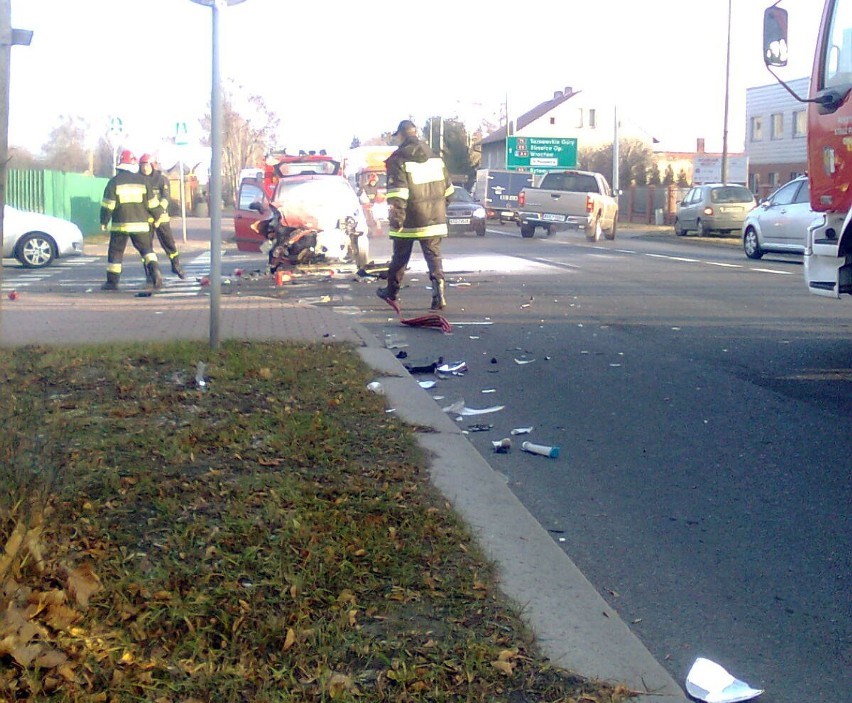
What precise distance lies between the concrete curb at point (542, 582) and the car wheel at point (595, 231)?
25933mm

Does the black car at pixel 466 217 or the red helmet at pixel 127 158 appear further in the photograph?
the black car at pixel 466 217

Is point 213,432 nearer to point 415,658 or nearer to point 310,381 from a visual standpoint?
point 310,381

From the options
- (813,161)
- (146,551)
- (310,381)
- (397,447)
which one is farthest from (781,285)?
(146,551)

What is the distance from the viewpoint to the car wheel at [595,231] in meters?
31.3

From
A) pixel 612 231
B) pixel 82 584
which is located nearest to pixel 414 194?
pixel 82 584

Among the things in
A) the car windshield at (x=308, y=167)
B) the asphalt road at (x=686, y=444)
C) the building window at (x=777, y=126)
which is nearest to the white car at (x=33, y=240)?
the car windshield at (x=308, y=167)

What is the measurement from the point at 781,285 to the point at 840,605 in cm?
1192

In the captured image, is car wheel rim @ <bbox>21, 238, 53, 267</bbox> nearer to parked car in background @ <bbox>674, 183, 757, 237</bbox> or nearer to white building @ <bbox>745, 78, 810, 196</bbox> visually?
parked car in background @ <bbox>674, 183, 757, 237</bbox>

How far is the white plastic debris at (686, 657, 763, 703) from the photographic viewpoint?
3.30 meters

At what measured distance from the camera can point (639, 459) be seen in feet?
19.8

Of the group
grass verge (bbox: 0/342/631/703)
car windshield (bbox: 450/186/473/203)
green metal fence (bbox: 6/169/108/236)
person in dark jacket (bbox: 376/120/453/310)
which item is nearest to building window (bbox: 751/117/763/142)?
car windshield (bbox: 450/186/473/203)

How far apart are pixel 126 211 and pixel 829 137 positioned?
878cm

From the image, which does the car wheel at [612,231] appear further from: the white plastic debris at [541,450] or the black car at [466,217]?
the white plastic debris at [541,450]

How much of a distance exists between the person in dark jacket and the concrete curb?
18.6 ft
